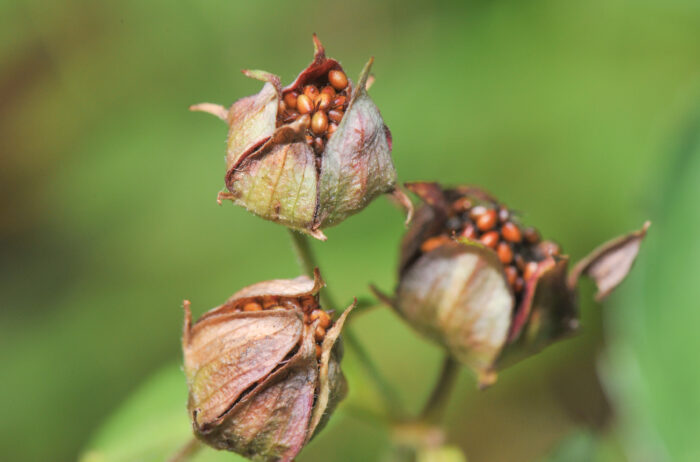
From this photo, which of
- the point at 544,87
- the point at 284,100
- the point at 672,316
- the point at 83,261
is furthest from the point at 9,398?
the point at 544,87

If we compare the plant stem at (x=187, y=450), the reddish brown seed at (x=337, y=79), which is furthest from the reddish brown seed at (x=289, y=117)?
the plant stem at (x=187, y=450)

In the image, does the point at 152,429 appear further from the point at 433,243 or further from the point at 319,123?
the point at 319,123

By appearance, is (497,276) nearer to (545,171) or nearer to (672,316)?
(672,316)

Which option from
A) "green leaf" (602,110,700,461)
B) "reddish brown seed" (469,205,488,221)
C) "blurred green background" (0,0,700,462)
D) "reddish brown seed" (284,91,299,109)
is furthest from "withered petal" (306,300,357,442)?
"blurred green background" (0,0,700,462)

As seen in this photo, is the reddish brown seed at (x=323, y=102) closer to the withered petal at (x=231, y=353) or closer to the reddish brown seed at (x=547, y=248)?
the withered petal at (x=231, y=353)

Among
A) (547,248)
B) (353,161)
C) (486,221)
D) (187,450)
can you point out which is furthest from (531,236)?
(187,450)
